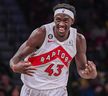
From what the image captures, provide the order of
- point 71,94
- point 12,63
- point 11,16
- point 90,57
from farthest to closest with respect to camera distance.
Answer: point 11,16, point 90,57, point 71,94, point 12,63

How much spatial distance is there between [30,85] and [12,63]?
41cm

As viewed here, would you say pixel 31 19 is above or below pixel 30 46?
below

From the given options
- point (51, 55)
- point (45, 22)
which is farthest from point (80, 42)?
point (45, 22)

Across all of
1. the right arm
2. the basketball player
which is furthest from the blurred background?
the right arm

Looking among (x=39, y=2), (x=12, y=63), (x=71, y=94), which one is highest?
(x=12, y=63)

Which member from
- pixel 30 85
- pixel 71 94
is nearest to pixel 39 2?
pixel 71 94

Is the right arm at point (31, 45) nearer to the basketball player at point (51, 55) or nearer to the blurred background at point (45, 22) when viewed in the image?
the basketball player at point (51, 55)

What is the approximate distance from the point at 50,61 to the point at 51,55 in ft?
0.23

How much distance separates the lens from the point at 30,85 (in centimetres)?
634

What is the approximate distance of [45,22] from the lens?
41.3ft

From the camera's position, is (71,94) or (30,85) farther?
(71,94)

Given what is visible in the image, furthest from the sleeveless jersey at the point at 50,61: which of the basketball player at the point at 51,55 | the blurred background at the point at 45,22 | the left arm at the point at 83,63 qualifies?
the blurred background at the point at 45,22

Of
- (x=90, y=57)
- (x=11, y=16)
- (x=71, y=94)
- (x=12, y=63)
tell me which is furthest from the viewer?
(x=11, y=16)

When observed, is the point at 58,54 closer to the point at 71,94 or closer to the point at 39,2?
the point at 71,94
